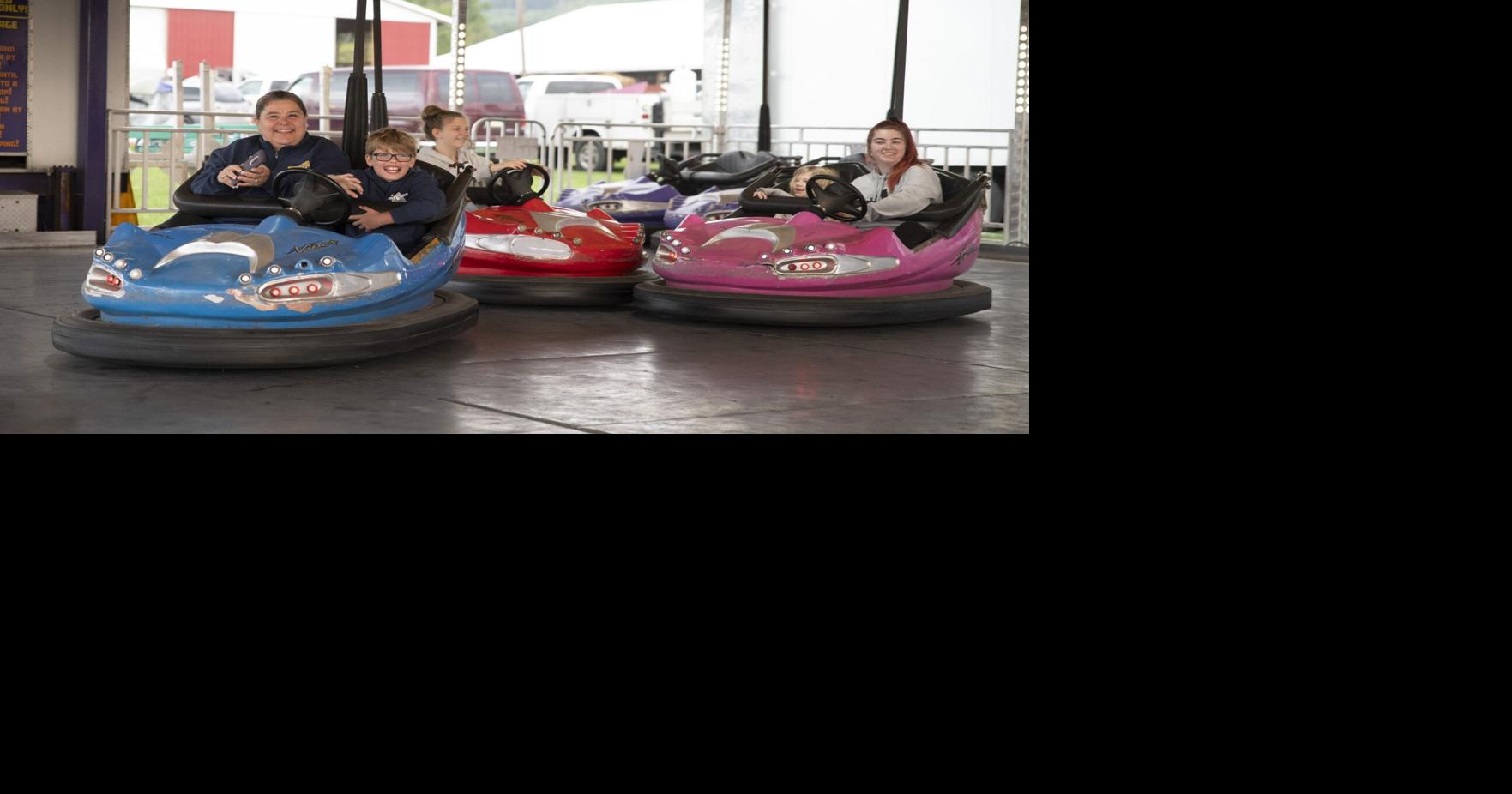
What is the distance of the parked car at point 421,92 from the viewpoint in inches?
487

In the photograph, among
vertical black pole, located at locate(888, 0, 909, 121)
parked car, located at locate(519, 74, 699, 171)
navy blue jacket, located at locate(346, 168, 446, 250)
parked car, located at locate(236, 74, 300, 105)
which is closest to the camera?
navy blue jacket, located at locate(346, 168, 446, 250)

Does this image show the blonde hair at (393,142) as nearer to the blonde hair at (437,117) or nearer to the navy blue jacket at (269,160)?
the navy blue jacket at (269,160)

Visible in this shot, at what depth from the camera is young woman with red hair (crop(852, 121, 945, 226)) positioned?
Answer: 191 inches

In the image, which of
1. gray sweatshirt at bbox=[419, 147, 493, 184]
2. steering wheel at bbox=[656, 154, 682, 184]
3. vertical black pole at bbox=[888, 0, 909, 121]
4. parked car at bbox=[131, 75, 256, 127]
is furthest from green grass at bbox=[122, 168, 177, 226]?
vertical black pole at bbox=[888, 0, 909, 121]

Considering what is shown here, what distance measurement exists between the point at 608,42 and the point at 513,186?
36.9ft

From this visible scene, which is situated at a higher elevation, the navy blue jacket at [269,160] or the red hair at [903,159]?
the red hair at [903,159]

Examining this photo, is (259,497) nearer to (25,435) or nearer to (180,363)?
(25,435)

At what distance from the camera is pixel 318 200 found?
3701mm

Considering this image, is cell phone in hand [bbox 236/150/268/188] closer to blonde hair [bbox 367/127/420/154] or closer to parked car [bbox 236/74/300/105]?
blonde hair [bbox 367/127/420/154]

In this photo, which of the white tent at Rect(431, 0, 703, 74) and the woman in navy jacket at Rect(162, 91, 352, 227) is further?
the white tent at Rect(431, 0, 703, 74)

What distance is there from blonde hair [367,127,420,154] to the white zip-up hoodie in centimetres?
149


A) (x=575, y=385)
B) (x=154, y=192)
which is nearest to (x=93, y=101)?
(x=575, y=385)

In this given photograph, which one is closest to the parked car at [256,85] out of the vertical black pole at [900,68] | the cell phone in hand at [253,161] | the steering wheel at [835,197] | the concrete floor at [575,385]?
the vertical black pole at [900,68]

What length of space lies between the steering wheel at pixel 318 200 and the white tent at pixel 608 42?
12.2 meters
